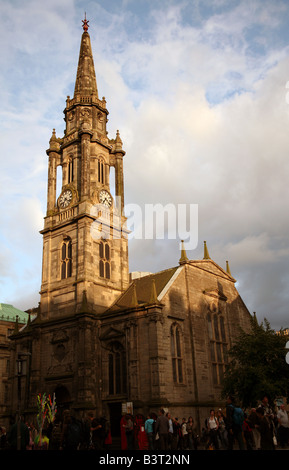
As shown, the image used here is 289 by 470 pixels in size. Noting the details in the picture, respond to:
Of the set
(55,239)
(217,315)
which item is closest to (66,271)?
(55,239)

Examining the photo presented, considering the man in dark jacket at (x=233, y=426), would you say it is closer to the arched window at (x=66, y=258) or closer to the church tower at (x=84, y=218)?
the church tower at (x=84, y=218)

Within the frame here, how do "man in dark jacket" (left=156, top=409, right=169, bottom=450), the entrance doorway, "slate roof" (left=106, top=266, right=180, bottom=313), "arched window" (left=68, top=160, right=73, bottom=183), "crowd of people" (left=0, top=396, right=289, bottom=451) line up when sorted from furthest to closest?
"arched window" (left=68, top=160, right=73, bottom=183) → "slate roof" (left=106, top=266, right=180, bottom=313) → the entrance doorway → "man in dark jacket" (left=156, top=409, right=169, bottom=450) → "crowd of people" (left=0, top=396, right=289, bottom=451)

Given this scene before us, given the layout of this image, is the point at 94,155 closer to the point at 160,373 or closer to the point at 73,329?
the point at 73,329

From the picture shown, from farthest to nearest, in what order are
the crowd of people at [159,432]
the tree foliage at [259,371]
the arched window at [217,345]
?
the arched window at [217,345]
the tree foliage at [259,371]
the crowd of people at [159,432]

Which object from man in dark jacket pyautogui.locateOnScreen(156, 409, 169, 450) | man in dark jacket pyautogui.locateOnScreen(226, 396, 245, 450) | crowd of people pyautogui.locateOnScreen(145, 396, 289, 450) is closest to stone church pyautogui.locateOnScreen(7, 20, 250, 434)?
crowd of people pyautogui.locateOnScreen(145, 396, 289, 450)

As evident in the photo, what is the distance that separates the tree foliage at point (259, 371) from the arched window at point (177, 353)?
3697 millimetres

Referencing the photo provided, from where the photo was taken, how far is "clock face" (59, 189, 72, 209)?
44.5 metres

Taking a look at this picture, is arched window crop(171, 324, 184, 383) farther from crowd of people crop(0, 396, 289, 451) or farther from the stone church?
→ crowd of people crop(0, 396, 289, 451)

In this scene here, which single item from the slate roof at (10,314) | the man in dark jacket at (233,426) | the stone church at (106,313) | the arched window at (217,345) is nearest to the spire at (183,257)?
the stone church at (106,313)

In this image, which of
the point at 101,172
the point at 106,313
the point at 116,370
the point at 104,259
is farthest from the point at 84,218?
the point at 116,370

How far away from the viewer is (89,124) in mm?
46969

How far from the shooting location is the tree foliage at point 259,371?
2981 centimetres

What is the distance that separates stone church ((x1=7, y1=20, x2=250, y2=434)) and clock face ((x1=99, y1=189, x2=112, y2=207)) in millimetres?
121
